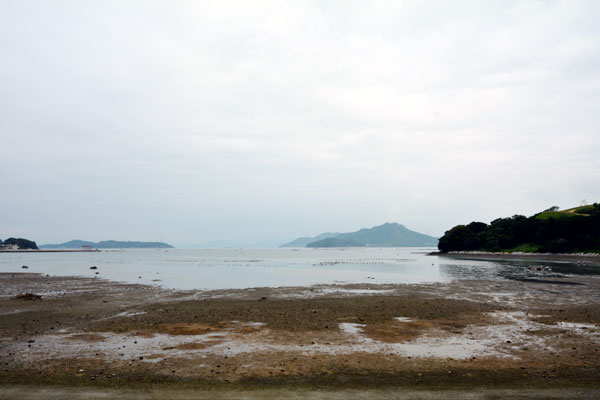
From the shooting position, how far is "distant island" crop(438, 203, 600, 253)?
12312cm

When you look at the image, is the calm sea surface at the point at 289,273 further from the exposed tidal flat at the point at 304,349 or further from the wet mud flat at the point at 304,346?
the exposed tidal flat at the point at 304,349

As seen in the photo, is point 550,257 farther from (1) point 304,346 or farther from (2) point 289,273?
(1) point 304,346

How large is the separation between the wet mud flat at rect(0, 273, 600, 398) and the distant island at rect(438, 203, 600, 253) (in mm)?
117421

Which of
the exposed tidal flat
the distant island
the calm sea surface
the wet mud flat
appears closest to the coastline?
the distant island

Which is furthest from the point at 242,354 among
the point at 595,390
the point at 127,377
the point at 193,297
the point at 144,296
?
the point at 144,296

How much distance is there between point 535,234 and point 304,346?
157757 mm

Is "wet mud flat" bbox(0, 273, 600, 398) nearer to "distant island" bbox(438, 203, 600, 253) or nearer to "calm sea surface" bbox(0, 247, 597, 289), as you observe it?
"calm sea surface" bbox(0, 247, 597, 289)

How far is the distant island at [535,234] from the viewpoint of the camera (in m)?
123

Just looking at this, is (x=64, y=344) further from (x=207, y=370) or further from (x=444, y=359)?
(x=444, y=359)

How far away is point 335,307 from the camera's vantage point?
27453 mm

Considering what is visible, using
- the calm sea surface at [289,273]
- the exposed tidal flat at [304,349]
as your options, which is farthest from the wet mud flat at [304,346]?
the calm sea surface at [289,273]

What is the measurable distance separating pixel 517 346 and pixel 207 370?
13.6 meters

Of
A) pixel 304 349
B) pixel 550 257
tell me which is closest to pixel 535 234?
pixel 550 257

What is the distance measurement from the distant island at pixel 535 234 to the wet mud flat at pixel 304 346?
117421 millimetres
